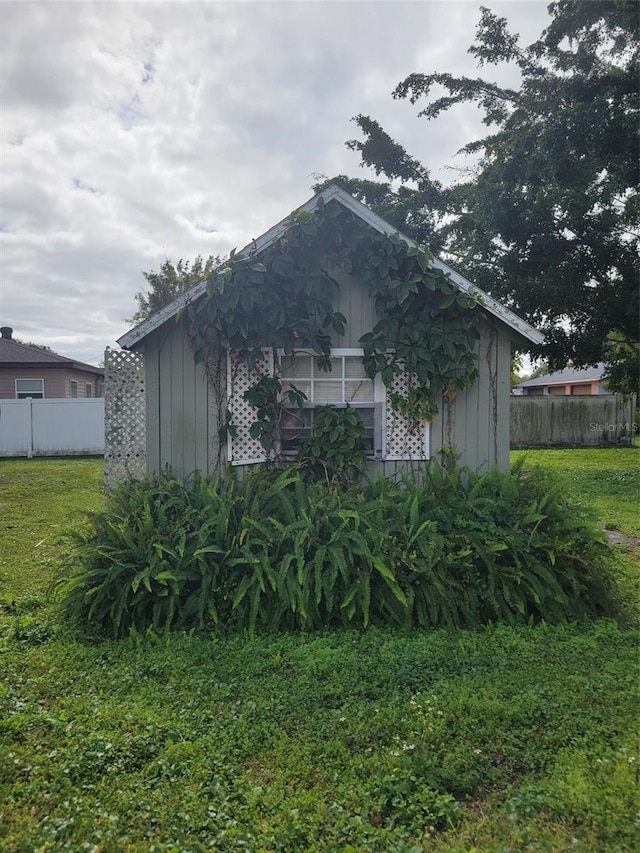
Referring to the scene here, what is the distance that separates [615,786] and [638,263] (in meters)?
9.55

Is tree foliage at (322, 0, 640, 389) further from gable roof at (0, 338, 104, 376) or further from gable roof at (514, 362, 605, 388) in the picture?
gable roof at (514, 362, 605, 388)

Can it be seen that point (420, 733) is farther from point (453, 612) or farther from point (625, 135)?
point (625, 135)

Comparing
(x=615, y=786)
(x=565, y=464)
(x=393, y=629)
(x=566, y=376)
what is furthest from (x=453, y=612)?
(x=566, y=376)

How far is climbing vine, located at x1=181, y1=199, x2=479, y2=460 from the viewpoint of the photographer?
5176 millimetres

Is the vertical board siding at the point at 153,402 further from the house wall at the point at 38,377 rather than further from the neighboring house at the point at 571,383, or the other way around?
the neighboring house at the point at 571,383

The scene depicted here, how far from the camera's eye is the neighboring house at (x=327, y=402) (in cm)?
558

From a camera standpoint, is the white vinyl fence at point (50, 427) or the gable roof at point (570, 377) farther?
the gable roof at point (570, 377)

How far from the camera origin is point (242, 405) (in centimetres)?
562

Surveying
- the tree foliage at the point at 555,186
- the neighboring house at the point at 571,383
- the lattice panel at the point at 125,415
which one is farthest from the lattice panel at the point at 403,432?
the neighboring house at the point at 571,383

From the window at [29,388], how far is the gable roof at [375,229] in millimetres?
13564

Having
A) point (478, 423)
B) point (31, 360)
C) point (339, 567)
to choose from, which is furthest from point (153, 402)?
point (31, 360)

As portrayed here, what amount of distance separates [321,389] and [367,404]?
0.57 meters

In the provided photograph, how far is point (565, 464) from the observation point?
1242cm

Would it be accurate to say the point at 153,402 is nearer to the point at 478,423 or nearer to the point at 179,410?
the point at 179,410
